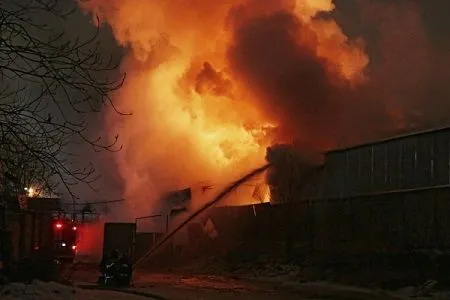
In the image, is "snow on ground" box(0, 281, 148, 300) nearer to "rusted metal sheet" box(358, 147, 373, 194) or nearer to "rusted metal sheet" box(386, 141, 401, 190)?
"rusted metal sheet" box(386, 141, 401, 190)

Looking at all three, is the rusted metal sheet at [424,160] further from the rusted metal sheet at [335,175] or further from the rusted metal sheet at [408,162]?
the rusted metal sheet at [335,175]

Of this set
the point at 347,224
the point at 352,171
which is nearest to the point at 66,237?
the point at 347,224

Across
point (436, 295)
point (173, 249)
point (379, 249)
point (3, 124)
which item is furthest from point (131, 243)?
point (3, 124)

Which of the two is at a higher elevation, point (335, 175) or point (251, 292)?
point (335, 175)

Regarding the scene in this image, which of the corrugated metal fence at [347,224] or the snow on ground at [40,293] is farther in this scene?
the corrugated metal fence at [347,224]

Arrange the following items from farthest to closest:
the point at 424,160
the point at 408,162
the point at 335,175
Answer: the point at 335,175, the point at 408,162, the point at 424,160

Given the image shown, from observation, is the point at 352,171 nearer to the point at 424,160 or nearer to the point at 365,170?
the point at 365,170

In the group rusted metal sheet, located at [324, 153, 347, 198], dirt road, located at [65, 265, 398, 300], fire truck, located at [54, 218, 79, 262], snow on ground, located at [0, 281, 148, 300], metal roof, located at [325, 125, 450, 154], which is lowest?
dirt road, located at [65, 265, 398, 300]

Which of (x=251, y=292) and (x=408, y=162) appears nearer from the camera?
(x=251, y=292)

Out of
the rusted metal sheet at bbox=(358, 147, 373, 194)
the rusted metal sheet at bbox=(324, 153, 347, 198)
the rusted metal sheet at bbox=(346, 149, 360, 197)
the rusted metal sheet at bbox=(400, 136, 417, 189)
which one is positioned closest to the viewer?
the rusted metal sheet at bbox=(400, 136, 417, 189)

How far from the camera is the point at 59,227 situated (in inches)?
1340

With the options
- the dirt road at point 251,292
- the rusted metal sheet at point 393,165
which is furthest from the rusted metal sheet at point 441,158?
the dirt road at point 251,292

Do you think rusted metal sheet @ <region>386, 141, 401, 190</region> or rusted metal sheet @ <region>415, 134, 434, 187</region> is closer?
rusted metal sheet @ <region>415, 134, 434, 187</region>

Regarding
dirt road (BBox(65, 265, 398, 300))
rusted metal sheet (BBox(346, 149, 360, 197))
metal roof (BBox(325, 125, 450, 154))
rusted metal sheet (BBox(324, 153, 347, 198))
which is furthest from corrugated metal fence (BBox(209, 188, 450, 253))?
dirt road (BBox(65, 265, 398, 300))
